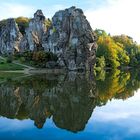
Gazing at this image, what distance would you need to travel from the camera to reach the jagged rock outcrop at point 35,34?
98.0 metres

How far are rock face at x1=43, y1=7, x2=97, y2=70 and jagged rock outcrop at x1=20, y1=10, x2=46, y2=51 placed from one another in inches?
206

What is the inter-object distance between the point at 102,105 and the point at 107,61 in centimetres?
8002

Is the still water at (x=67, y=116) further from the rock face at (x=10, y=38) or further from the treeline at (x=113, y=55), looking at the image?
the treeline at (x=113, y=55)

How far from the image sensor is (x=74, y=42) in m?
89.9

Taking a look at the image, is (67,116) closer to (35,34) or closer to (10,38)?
Result: (35,34)

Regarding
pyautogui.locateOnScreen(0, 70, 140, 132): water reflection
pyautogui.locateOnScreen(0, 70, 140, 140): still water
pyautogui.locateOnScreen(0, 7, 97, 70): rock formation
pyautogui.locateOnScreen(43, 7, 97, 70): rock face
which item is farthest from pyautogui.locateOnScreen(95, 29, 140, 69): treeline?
pyautogui.locateOnScreen(0, 70, 140, 140): still water

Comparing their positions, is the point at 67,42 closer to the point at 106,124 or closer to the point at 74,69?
the point at 74,69

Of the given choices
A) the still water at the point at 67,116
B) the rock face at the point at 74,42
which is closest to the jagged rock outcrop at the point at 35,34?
the rock face at the point at 74,42

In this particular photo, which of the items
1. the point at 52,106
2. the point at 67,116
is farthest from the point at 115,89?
the point at 67,116

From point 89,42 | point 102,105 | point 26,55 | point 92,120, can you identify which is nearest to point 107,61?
point 89,42

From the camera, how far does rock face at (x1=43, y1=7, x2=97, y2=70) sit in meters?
88.4

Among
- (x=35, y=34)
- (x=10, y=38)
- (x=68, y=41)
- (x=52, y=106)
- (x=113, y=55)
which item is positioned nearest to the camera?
(x=52, y=106)

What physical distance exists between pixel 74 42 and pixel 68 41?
97.7 inches

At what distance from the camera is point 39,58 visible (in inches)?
3381
